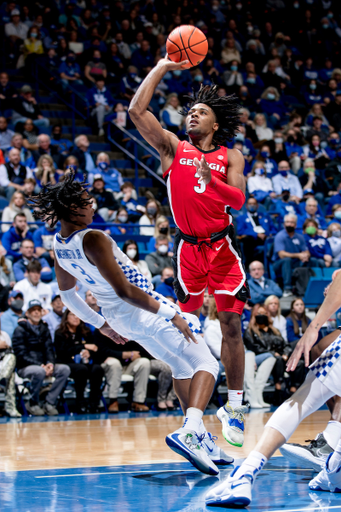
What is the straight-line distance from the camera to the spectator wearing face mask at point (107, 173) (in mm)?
11797

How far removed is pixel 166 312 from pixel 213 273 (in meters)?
1.02

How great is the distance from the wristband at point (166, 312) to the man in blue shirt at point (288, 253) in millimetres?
7296

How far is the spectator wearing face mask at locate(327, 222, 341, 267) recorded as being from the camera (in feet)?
39.0

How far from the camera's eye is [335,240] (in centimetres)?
1191

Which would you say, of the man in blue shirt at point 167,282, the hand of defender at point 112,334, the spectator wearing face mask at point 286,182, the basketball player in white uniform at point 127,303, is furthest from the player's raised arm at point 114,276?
the spectator wearing face mask at point 286,182

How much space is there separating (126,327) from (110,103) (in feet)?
34.2

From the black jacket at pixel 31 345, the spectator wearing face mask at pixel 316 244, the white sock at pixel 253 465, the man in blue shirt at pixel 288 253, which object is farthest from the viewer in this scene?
the spectator wearing face mask at pixel 316 244

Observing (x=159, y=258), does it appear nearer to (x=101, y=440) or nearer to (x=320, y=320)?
(x=101, y=440)

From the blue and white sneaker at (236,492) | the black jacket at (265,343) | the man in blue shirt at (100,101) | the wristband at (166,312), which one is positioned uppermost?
the man in blue shirt at (100,101)

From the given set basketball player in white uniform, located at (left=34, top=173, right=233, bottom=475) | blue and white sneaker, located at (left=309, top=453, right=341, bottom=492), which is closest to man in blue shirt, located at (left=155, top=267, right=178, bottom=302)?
basketball player in white uniform, located at (left=34, top=173, right=233, bottom=475)

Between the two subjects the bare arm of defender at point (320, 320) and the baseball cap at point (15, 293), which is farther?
the baseball cap at point (15, 293)

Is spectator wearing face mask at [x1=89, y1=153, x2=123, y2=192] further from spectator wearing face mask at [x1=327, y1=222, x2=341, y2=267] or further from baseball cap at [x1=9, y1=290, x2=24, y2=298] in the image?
spectator wearing face mask at [x1=327, y1=222, x2=341, y2=267]

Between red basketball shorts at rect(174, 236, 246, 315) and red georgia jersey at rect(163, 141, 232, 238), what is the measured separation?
12 centimetres

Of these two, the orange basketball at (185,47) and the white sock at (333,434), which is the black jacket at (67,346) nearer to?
the orange basketball at (185,47)
